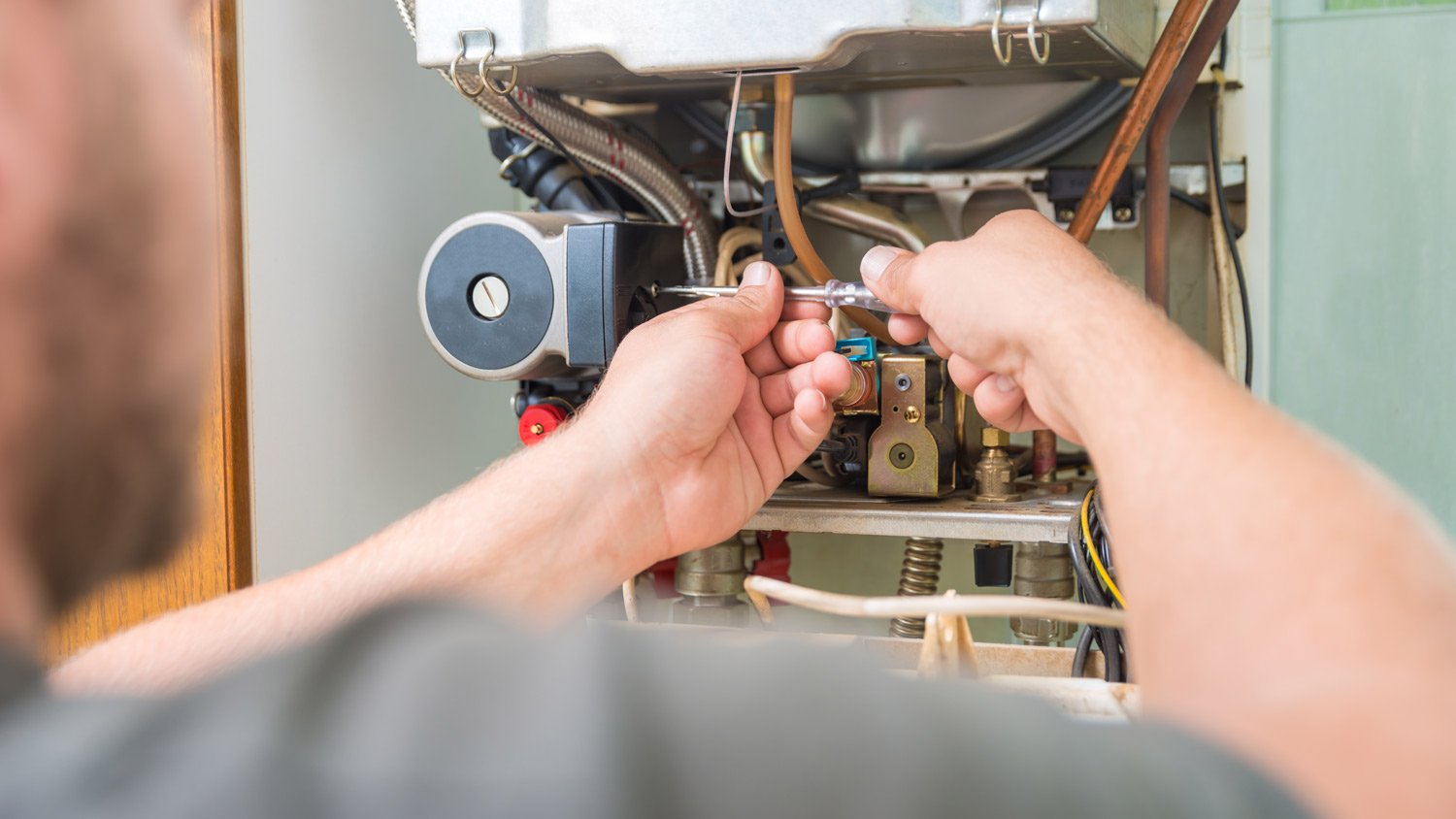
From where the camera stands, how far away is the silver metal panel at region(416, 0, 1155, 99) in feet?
3.02

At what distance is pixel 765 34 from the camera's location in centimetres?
96

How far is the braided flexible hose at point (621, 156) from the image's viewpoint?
116cm

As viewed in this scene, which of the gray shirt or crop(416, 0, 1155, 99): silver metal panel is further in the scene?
crop(416, 0, 1155, 99): silver metal panel

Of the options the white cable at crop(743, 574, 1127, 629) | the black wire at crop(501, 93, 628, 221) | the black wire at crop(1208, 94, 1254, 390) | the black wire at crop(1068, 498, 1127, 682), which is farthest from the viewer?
the black wire at crop(1208, 94, 1254, 390)

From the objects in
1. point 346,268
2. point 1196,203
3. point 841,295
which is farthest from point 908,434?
point 346,268

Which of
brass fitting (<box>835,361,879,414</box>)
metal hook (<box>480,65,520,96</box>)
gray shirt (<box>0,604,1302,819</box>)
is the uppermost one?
metal hook (<box>480,65,520,96</box>)

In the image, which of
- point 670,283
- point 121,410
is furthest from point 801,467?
point 121,410

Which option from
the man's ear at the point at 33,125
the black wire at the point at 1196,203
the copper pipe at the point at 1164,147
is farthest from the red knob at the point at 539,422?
the man's ear at the point at 33,125

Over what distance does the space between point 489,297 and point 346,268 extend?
0.89 feet

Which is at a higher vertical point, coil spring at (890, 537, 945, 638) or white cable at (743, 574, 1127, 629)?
white cable at (743, 574, 1127, 629)

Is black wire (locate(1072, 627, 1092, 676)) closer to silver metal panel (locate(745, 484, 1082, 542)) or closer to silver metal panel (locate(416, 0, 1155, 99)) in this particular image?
silver metal panel (locate(745, 484, 1082, 542))

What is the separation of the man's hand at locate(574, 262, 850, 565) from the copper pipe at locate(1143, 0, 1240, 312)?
0.36 m

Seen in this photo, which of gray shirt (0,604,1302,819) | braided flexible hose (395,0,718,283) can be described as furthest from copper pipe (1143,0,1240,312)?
gray shirt (0,604,1302,819)

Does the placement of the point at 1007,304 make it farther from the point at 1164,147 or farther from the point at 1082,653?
the point at 1164,147
